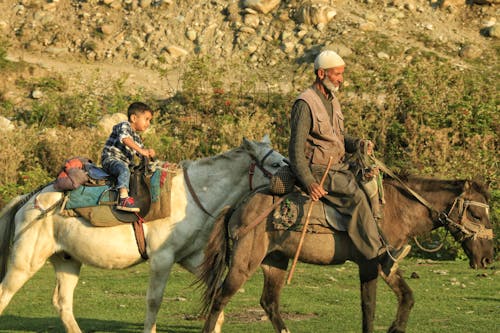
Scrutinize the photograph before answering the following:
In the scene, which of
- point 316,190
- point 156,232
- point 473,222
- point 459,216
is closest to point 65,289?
point 156,232

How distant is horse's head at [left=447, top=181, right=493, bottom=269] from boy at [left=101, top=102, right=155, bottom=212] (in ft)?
10.5

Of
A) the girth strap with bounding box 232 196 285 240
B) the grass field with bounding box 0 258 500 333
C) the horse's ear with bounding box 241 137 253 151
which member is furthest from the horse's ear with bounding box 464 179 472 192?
the horse's ear with bounding box 241 137 253 151

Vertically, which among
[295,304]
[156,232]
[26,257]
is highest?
[156,232]

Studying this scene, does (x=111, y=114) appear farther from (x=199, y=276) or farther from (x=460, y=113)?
(x=199, y=276)

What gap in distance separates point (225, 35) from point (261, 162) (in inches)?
841

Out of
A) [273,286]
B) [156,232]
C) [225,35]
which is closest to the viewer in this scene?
[273,286]

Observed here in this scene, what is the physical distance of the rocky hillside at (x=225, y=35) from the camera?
28.1m

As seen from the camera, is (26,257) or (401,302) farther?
(26,257)

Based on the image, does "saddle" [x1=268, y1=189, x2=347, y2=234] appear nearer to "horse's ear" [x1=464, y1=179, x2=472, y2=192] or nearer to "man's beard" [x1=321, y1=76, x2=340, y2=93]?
"man's beard" [x1=321, y1=76, x2=340, y2=93]

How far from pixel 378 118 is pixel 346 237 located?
14.2m

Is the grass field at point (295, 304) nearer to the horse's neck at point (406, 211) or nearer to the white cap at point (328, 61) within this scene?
the horse's neck at point (406, 211)

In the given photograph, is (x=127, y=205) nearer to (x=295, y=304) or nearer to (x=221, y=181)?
(x=221, y=181)

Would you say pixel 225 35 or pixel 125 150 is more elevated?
pixel 225 35

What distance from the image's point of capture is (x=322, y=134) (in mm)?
8766
